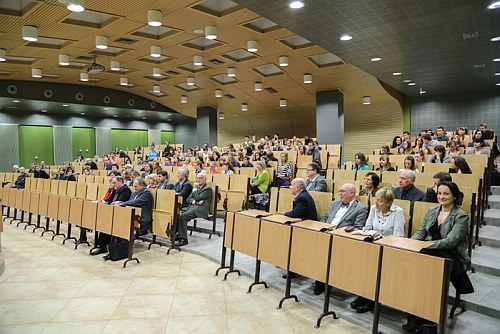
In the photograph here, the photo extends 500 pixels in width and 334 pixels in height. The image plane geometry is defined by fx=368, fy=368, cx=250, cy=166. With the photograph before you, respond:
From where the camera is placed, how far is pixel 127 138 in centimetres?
1838

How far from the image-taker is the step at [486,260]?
11.2ft

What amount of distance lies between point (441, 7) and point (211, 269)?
15.1 feet

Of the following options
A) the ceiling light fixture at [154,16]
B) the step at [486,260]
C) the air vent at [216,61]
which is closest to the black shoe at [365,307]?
the step at [486,260]

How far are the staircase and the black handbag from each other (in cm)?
374

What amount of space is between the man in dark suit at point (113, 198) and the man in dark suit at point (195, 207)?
2.96 feet

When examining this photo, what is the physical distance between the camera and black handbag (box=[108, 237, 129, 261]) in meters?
4.74

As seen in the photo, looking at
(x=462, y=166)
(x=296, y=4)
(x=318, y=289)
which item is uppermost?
(x=296, y=4)

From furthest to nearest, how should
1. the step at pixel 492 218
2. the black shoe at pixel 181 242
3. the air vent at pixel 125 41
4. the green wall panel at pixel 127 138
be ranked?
the green wall panel at pixel 127 138
the air vent at pixel 125 41
the black shoe at pixel 181 242
the step at pixel 492 218

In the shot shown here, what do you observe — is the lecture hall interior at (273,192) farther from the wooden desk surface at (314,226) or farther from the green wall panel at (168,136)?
the green wall panel at (168,136)

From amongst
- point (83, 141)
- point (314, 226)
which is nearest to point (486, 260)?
point (314, 226)

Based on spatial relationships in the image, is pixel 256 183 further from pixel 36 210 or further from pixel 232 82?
pixel 232 82

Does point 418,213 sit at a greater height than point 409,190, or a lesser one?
lesser

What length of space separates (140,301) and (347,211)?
2.16 meters

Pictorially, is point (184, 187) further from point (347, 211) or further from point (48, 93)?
point (48, 93)
